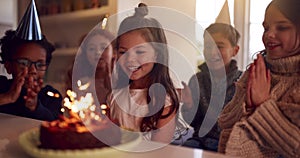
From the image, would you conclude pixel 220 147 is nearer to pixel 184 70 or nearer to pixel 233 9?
pixel 184 70

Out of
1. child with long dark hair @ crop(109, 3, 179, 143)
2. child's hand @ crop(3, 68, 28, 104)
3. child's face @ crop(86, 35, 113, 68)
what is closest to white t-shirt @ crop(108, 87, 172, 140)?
child with long dark hair @ crop(109, 3, 179, 143)

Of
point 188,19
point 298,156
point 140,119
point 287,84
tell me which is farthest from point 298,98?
point 140,119

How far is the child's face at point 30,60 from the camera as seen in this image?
1330mm

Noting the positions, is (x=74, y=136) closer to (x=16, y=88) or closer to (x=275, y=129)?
(x=275, y=129)

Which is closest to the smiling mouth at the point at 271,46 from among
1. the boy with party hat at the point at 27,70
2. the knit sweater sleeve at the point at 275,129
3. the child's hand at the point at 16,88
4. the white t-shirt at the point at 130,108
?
the knit sweater sleeve at the point at 275,129

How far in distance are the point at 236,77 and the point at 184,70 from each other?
15 cm

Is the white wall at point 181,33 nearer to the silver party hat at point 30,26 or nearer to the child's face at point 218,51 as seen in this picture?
the child's face at point 218,51

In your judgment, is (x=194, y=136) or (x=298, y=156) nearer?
(x=298, y=156)

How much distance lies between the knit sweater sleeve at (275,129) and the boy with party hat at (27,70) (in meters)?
0.74

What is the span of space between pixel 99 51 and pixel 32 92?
0.36 metres

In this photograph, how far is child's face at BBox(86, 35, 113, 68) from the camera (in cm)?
115

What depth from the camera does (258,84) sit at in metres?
0.92

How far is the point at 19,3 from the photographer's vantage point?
1366 mm

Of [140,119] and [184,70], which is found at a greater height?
[184,70]
